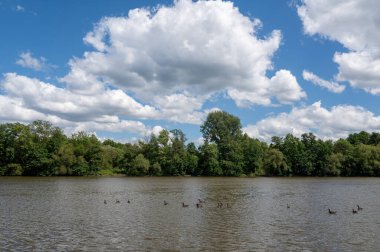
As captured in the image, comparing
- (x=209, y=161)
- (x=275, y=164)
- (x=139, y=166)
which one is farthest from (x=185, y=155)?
(x=275, y=164)

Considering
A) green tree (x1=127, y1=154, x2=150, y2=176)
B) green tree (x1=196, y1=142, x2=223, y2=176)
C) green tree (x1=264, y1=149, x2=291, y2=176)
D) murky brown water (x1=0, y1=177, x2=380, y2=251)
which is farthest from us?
green tree (x1=264, y1=149, x2=291, y2=176)

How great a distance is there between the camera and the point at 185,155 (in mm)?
133250

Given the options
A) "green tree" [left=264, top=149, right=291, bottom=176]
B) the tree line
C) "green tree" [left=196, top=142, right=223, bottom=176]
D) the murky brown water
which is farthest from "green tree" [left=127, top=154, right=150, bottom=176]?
the murky brown water

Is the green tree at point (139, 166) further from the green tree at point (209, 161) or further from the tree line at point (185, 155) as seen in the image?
the green tree at point (209, 161)

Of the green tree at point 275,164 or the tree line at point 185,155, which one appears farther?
the green tree at point 275,164

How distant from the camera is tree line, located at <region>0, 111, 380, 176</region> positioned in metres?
117

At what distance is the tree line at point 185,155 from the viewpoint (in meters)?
117

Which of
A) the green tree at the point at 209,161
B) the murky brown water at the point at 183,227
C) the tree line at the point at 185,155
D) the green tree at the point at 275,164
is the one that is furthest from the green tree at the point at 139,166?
the murky brown water at the point at 183,227

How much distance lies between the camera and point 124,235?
80.7ft

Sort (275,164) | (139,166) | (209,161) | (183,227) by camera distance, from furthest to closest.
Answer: (275,164) < (209,161) < (139,166) < (183,227)

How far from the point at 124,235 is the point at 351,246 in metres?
13.5

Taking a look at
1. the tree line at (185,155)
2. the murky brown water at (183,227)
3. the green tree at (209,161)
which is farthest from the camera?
the green tree at (209,161)

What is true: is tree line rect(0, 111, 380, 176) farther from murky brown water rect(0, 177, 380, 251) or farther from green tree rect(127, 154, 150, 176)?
murky brown water rect(0, 177, 380, 251)

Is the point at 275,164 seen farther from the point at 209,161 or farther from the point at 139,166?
the point at 139,166
